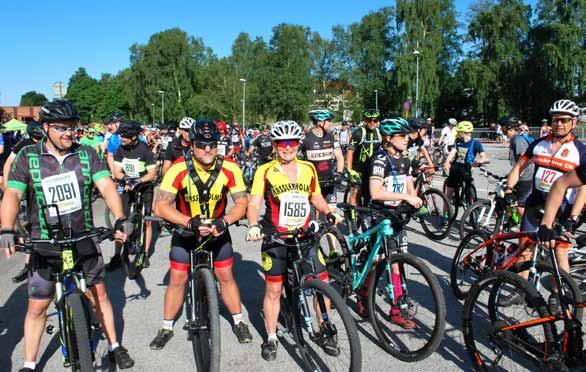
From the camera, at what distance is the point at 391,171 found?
5090 mm

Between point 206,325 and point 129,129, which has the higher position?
point 129,129

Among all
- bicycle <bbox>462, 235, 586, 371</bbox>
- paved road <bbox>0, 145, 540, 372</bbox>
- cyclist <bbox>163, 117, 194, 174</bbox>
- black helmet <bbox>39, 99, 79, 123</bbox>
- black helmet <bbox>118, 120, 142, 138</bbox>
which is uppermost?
black helmet <bbox>39, 99, 79, 123</bbox>

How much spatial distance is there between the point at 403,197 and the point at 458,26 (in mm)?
59339

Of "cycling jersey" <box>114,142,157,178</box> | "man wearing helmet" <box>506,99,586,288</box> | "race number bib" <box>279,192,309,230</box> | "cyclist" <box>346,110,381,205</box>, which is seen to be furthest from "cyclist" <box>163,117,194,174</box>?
"man wearing helmet" <box>506,99,586,288</box>

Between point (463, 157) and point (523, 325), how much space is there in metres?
5.75

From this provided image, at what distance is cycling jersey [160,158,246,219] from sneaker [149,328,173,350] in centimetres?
109

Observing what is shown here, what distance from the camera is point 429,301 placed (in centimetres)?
432

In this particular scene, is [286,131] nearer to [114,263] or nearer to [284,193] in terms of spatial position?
[284,193]

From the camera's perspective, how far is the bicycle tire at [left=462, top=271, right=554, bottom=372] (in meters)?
3.38

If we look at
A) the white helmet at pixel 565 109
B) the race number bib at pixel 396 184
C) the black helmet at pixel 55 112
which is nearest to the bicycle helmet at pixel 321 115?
the race number bib at pixel 396 184

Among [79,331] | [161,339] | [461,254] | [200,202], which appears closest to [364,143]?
[461,254]

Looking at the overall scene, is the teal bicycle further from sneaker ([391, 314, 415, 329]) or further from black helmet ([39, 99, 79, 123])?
black helmet ([39, 99, 79, 123])

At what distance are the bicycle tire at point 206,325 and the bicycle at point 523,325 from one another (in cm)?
187

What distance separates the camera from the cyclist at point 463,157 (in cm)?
868
